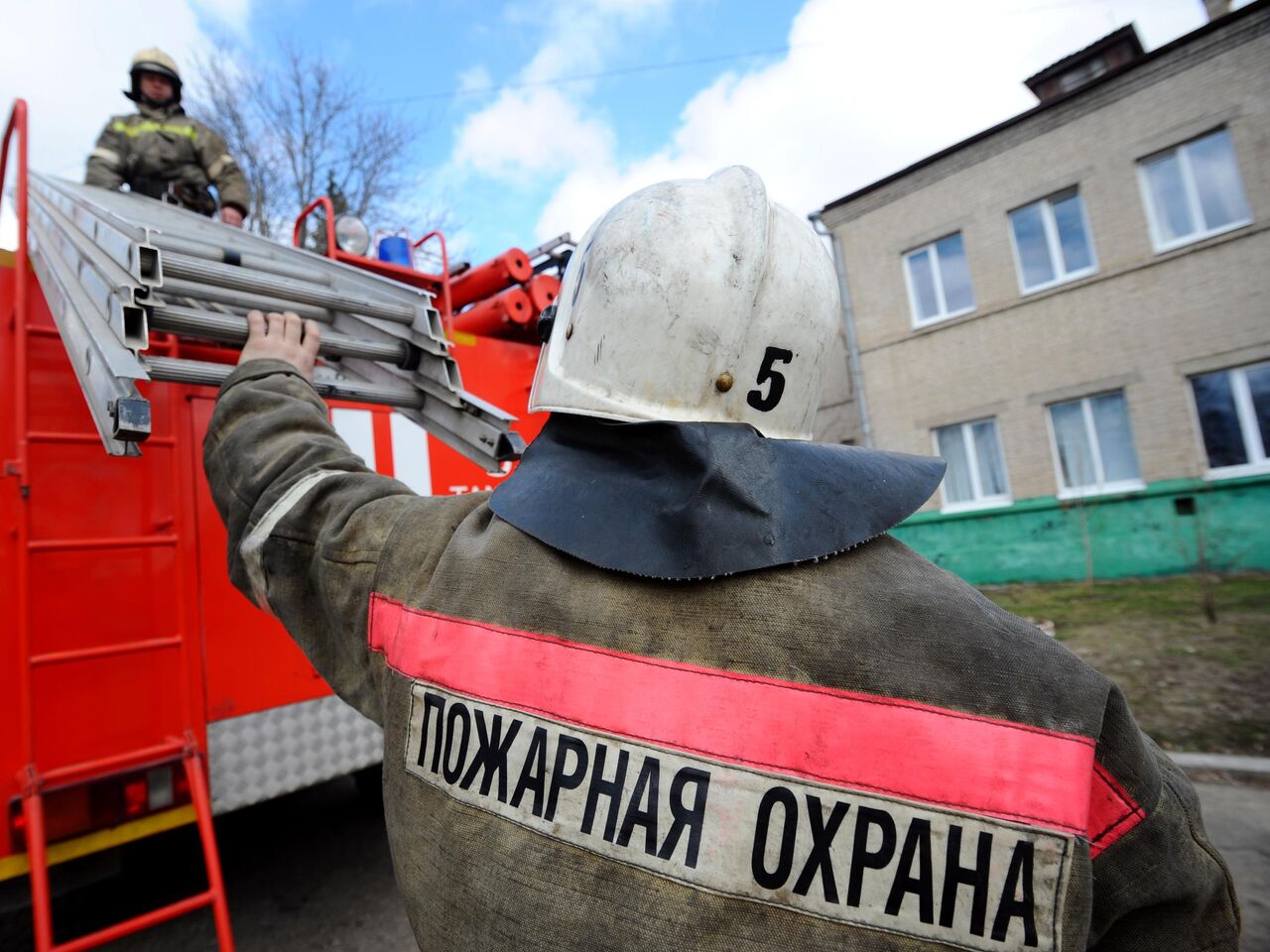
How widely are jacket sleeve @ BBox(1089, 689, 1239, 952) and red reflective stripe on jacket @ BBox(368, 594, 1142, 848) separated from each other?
0.02 meters

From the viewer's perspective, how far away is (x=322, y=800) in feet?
14.7

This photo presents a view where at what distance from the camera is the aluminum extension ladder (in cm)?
183

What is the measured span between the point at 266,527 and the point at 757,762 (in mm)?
1102

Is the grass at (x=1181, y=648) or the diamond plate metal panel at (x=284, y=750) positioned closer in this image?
the diamond plate metal panel at (x=284, y=750)

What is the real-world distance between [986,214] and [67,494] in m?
13.1

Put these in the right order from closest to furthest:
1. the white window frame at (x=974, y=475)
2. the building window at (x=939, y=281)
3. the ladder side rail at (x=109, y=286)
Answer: the ladder side rail at (x=109, y=286), the white window frame at (x=974, y=475), the building window at (x=939, y=281)

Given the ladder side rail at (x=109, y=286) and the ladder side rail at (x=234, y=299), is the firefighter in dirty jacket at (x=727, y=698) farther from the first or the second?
the ladder side rail at (x=234, y=299)

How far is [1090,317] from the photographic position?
10.9 meters

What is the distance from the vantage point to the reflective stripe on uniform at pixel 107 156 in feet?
13.1

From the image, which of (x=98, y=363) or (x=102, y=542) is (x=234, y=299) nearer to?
(x=98, y=363)

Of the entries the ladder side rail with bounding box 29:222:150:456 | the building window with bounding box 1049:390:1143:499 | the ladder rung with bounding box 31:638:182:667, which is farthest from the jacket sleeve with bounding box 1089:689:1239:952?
the building window with bounding box 1049:390:1143:499

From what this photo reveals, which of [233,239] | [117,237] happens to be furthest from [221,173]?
[117,237]

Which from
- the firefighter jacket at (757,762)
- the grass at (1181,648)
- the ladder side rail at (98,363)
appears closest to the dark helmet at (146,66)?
the ladder side rail at (98,363)

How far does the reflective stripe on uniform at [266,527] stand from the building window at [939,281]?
41.6 feet
